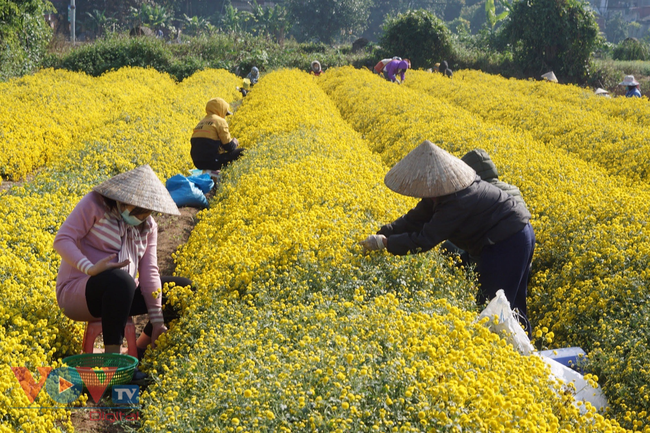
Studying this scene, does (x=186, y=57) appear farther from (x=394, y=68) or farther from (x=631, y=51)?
(x=631, y=51)

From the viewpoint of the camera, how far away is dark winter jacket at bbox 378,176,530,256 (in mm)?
4184

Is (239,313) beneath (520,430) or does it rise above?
beneath

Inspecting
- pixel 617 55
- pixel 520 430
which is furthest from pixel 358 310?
pixel 617 55

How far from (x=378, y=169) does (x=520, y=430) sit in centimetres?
567

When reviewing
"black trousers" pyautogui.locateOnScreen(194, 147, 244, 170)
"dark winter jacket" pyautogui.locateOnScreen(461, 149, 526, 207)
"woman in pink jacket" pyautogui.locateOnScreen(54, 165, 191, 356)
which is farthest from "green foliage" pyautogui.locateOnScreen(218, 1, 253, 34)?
"woman in pink jacket" pyautogui.locateOnScreen(54, 165, 191, 356)

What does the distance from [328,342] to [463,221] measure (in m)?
1.67

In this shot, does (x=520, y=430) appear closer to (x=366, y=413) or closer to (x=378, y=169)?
(x=366, y=413)

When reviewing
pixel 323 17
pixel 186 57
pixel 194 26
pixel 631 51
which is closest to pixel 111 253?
pixel 186 57

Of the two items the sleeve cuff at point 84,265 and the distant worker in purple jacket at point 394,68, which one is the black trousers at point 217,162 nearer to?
the sleeve cuff at point 84,265

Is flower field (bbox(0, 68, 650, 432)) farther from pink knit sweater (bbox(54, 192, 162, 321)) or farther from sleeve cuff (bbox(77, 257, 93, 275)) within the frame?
sleeve cuff (bbox(77, 257, 93, 275))

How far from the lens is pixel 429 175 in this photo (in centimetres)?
416

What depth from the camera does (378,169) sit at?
315 inches

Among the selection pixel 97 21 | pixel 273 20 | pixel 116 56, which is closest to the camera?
pixel 116 56

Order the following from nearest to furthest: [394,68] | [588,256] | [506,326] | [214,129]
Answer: [506,326], [588,256], [214,129], [394,68]
